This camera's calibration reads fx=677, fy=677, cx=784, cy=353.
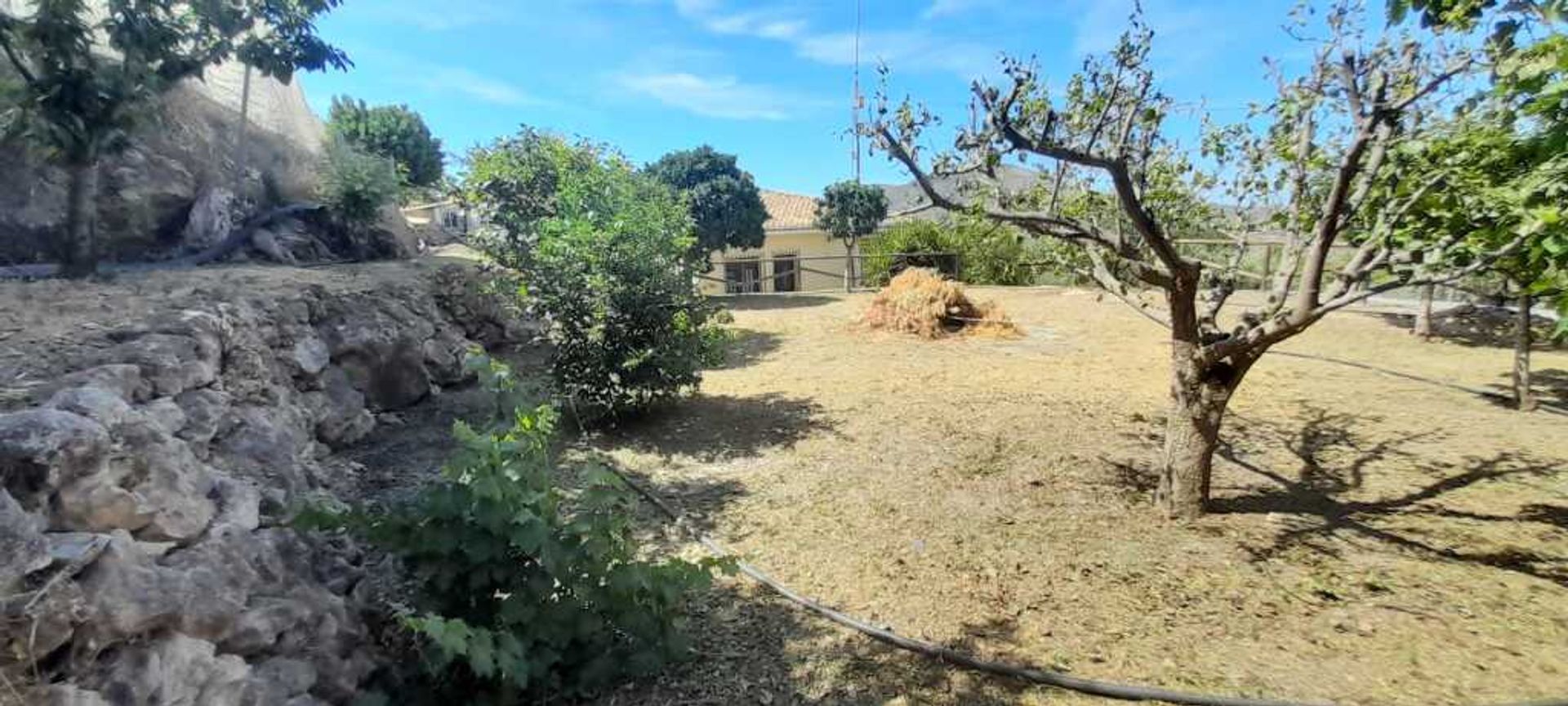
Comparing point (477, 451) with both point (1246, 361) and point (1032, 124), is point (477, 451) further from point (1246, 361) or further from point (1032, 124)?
point (1246, 361)

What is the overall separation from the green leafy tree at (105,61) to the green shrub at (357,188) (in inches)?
65.2

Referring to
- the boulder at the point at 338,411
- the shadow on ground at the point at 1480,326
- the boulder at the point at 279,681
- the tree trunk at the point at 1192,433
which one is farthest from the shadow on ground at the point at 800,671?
the shadow on ground at the point at 1480,326

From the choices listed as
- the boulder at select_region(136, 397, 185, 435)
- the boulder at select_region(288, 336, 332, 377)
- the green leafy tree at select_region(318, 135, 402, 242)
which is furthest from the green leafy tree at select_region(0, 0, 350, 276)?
the boulder at select_region(136, 397, 185, 435)

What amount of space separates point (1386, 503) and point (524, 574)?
4.65 m

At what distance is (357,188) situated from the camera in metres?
7.74

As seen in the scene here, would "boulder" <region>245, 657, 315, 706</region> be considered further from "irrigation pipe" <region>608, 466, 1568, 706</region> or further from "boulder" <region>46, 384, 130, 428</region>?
"irrigation pipe" <region>608, 466, 1568, 706</region>

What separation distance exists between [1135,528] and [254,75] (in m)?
11.9

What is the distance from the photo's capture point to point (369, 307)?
568cm

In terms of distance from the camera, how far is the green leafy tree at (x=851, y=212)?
729 inches

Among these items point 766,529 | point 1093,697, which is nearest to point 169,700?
point 766,529

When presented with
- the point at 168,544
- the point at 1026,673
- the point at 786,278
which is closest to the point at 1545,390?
the point at 1026,673

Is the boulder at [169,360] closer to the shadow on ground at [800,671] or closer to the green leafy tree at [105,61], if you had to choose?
the shadow on ground at [800,671]

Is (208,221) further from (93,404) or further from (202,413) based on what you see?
(93,404)

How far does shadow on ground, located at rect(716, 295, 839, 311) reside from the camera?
44.8 ft
